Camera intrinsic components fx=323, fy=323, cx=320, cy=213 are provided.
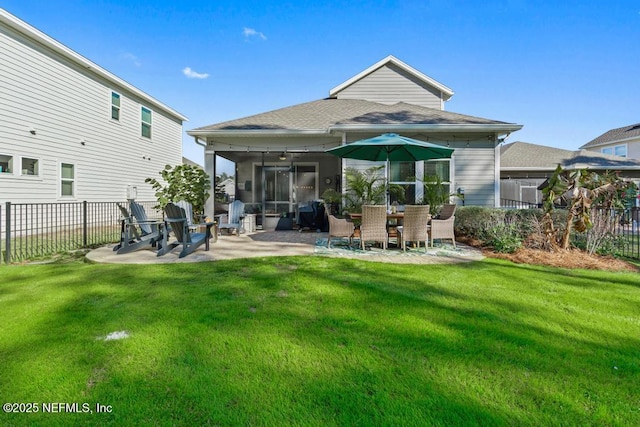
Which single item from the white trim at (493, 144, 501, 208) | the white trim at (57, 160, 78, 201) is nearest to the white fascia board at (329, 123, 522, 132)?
the white trim at (493, 144, 501, 208)

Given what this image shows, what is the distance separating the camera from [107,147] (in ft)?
44.4

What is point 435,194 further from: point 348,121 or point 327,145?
point 327,145

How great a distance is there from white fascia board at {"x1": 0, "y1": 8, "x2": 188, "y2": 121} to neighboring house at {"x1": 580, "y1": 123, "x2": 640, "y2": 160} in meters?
35.7

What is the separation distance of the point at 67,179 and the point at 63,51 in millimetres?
4350

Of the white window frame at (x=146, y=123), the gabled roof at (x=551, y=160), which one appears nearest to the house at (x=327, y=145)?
the white window frame at (x=146, y=123)

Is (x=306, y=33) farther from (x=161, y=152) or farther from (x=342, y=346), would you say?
(x=342, y=346)

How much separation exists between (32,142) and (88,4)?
614 centimetres

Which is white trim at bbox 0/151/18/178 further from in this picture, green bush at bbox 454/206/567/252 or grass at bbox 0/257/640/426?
green bush at bbox 454/206/567/252

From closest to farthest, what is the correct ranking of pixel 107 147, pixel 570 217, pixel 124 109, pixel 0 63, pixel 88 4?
pixel 570 217, pixel 0 63, pixel 88 4, pixel 107 147, pixel 124 109

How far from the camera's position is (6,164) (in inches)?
373

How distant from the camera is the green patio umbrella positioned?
6750mm

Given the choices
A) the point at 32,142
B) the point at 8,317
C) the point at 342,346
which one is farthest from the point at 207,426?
the point at 32,142

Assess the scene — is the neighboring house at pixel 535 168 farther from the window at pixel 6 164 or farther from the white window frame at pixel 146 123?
the window at pixel 6 164

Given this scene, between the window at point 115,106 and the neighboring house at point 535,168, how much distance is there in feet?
66.4
